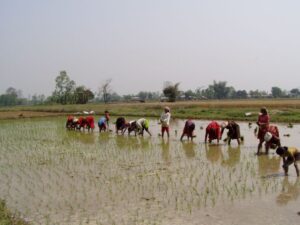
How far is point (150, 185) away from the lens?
26.0 feet

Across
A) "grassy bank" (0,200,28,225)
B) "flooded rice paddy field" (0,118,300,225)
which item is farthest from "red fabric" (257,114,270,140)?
"grassy bank" (0,200,28,225)

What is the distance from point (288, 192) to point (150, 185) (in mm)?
2577

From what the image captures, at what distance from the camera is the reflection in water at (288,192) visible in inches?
262

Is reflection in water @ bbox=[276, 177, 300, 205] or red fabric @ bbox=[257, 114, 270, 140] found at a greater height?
red fabric @ bbox=[257, 114, 270, 140]

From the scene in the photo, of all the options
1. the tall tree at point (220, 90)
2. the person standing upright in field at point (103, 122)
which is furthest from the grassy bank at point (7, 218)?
the tall tree at point (220, 90)

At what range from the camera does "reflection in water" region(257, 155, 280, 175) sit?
8.95 meters

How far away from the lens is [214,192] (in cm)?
726

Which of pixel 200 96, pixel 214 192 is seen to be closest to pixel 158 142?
pixel 214 192

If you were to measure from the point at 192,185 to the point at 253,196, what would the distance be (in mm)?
1328

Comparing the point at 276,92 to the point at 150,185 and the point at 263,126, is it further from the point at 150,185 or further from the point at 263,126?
the point at 150,185

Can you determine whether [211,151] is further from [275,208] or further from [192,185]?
[275,208]

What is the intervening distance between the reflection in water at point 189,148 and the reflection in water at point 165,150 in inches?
21.2

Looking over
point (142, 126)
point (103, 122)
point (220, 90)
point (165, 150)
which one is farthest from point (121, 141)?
point (220, 90)

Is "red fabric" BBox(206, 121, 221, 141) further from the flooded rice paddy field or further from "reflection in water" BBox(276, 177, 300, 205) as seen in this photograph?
"reflection in water" BBox(276, 177, 300, 205)
